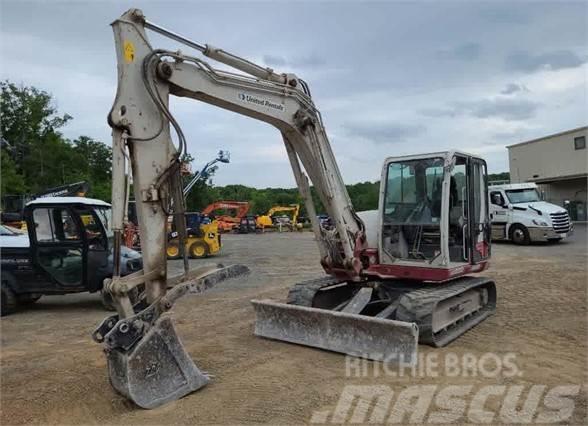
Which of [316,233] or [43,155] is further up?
[43,155]

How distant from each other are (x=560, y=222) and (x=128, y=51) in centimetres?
1623

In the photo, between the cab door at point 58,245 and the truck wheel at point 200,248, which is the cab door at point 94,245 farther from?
the truck wheel at point 200,248

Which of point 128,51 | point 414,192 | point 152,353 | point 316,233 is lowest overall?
point 152,353

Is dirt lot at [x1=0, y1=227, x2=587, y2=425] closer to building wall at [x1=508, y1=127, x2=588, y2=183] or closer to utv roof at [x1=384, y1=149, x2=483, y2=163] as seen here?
utv roof at [x1=384, y1=149, x2=483, y2=163]

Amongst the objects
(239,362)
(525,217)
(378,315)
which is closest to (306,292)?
(378,315)

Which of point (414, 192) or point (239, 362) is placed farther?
point (414, 192)

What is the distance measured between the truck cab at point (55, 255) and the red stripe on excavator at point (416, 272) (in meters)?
4.53

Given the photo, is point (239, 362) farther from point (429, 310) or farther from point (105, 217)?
point (105, 217)

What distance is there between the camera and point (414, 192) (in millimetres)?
6422

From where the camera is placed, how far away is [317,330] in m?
5.56

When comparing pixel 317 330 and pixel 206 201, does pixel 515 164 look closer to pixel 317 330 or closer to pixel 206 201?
pixel 206 201

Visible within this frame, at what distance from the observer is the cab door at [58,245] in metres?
8.17

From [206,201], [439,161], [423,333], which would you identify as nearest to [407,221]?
[439,161]

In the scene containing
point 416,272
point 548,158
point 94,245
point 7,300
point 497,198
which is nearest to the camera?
point 416,272
